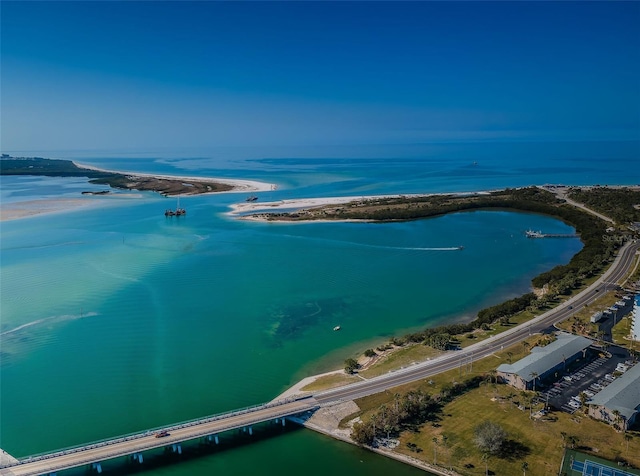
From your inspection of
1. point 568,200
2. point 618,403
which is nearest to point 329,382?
point 618,403

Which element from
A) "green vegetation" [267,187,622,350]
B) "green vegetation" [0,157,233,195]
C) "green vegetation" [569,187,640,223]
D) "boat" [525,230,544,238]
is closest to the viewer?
"green vegetation" [267,187,622,350]

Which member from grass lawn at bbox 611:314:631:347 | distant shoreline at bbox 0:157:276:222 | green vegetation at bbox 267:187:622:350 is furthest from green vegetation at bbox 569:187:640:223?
distant shoreline at bbox 0:157:276:222

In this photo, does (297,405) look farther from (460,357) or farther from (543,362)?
(543,362)

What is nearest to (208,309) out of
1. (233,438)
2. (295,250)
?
(233,438)

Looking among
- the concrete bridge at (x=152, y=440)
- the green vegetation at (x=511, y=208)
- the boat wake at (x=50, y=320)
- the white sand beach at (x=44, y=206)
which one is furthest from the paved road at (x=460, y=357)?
the white sand beach at (x=44, y=206)

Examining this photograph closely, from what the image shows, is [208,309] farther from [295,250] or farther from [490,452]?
[490,452]

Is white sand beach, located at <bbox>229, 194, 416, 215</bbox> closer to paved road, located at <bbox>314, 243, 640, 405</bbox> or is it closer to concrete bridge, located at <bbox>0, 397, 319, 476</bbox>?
paved road, located at <bbox>314, 243, 640, 405</bbox>

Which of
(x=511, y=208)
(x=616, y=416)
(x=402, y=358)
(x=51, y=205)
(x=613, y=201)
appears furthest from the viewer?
(x=51, y=205)

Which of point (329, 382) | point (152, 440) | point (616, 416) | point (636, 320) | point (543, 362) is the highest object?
point (636, 320)
